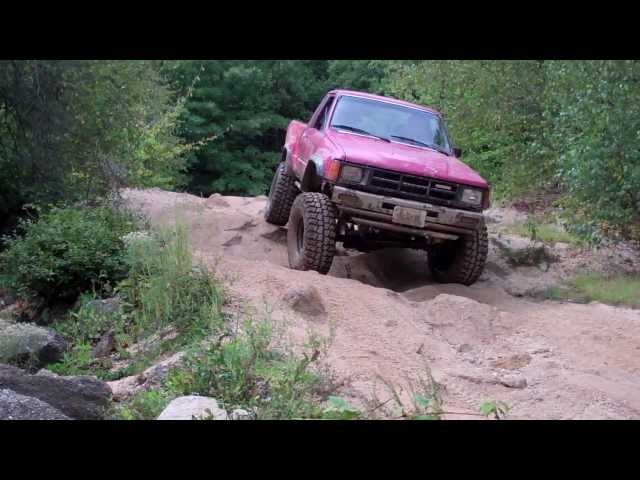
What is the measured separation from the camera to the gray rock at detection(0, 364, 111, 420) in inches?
188

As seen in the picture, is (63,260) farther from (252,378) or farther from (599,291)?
(599,291)

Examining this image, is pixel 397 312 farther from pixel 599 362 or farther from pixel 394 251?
pixel 394 251

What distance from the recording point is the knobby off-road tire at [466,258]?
9.52 metres

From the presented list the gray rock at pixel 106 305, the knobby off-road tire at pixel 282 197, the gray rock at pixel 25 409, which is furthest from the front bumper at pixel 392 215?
the gray rock at pixel 25 409

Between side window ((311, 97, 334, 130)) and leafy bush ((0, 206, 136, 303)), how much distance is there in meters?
2.76

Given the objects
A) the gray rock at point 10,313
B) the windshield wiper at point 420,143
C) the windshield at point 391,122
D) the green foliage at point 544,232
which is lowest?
the gray rock at point 10,313

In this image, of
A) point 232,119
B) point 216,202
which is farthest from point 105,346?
point 232,119

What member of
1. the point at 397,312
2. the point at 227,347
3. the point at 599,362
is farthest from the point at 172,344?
the point at 599,362

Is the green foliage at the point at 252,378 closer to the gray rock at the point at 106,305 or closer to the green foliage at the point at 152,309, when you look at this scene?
the green foliage at the point at 152,309

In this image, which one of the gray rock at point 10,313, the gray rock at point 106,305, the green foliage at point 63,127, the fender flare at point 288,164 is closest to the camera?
the gray rock at point 106,305

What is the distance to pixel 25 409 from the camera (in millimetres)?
4418

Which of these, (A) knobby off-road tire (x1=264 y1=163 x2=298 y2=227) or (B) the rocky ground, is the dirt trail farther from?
(A) knobby off-road tire (x1=264 y1=163 x2=298 y2=227)

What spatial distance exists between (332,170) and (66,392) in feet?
14.8

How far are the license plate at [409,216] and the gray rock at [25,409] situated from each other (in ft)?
16.1
